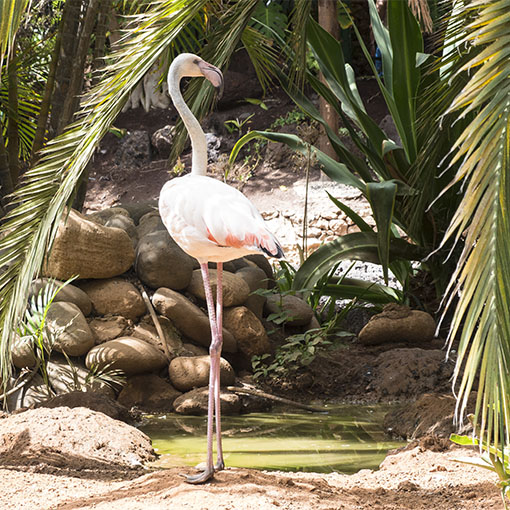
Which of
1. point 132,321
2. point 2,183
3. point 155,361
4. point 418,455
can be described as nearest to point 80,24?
point 2,183

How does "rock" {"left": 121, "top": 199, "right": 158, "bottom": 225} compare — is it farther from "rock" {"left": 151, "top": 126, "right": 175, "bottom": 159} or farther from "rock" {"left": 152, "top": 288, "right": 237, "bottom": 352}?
"rock" {"left": 151, "top": 126, "right": 175, "bottom": 159}

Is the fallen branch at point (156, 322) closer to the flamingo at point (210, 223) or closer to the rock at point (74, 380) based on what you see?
the rock at point (74, 380)

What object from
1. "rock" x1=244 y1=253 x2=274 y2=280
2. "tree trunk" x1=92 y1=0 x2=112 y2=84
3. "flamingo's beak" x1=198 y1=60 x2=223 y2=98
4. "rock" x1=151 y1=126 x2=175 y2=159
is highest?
"tree trunk" x1=92 y1=0 x2=112 y2=84

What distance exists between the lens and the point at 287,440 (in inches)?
161

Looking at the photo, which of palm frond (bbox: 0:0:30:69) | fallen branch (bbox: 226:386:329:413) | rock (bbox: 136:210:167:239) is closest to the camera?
palm frond (bbox: 0:0:30:69)

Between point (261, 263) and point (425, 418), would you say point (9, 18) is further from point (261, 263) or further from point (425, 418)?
point (261, 263)

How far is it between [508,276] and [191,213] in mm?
1418

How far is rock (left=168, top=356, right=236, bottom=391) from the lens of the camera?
5039mm

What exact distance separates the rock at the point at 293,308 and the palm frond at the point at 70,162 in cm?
281

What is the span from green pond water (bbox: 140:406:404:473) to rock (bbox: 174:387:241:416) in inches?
2.7

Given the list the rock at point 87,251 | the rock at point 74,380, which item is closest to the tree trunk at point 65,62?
the rock at point 87,251

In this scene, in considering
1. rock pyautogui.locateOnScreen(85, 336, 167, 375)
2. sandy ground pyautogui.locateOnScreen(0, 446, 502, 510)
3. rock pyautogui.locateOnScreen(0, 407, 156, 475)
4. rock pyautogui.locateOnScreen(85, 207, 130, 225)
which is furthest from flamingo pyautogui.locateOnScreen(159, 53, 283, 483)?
rock pyautogui.locateOnScreen(85, 207, 130, 225)

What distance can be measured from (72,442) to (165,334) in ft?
6.75

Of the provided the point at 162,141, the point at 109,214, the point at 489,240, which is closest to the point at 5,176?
the point at 109,214
